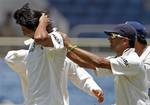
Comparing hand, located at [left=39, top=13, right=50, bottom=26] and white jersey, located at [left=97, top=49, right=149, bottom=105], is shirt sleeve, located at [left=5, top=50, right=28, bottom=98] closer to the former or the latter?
hand, located at [left=39, top=13, right=50, bottom=26]

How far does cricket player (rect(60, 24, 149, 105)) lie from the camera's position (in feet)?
14.3

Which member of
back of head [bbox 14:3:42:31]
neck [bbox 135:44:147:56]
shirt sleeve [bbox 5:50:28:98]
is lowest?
shirt sleeve [bbox 5:50:28:98]

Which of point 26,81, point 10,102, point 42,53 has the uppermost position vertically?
point 42,53

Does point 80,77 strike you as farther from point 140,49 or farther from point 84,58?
point 84,58

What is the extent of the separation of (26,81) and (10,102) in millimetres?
4138

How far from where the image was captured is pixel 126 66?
4359 mm

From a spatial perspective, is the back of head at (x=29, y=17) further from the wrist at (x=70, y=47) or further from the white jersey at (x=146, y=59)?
the white jersey at (x=146, y=59)

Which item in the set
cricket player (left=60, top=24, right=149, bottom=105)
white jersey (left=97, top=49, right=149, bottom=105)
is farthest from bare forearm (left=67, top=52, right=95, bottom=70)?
white jersey (left=97, top=49, right=149, bottom=105)

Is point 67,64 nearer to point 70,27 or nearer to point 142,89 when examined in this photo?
point 142,89

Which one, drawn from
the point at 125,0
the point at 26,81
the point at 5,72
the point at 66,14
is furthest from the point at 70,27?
the point at 26,81

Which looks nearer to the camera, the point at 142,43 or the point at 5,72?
the point at 142,43

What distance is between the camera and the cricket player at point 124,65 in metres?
4.36

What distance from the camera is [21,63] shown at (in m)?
5.07

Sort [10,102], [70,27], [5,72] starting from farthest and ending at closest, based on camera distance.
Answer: [70,27]
[5,72]
[10,102]
